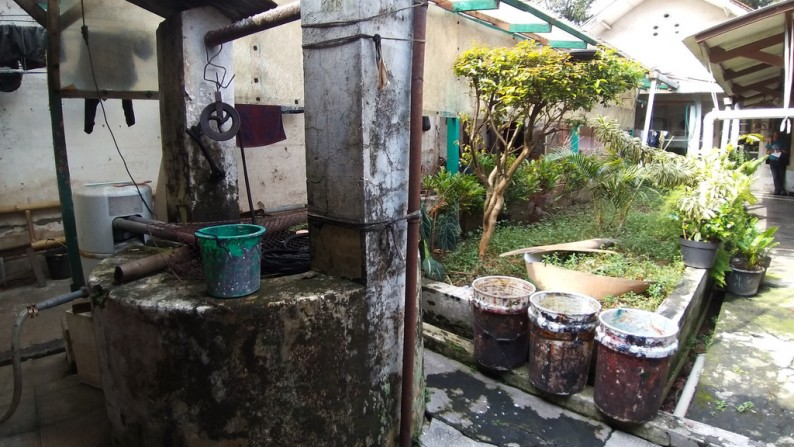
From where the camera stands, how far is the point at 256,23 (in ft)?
11.2

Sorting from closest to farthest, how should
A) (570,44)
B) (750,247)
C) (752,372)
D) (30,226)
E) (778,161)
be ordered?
1. (752,372)
2. (750,247)
3. (30,226)
4. (570,44)
5. (778,161)

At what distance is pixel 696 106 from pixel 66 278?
21341mm

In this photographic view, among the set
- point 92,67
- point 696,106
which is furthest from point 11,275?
point 696,106

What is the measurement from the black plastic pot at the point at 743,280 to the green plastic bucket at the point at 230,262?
22.7 ft

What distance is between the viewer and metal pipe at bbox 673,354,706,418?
13.1 feet

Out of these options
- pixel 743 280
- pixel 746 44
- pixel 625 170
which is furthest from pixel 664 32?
pixel 625 170

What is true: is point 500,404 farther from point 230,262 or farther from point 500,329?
point 230,262

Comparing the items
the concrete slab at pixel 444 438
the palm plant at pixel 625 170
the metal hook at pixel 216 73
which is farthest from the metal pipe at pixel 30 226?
the palm plant at pixel 625 170

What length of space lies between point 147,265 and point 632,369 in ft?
11.2

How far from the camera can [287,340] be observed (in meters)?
2.54

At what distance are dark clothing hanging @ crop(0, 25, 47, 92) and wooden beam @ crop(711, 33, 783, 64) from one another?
11118mm

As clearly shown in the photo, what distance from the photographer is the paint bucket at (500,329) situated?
402 centimetres

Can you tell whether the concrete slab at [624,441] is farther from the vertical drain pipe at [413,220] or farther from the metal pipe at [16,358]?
the metal pipe at [16,358]

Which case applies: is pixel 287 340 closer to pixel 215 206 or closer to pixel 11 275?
pixel 215 206
